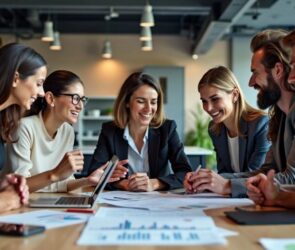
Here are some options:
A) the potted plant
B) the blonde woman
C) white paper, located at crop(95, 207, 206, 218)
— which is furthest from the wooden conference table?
the potted plant

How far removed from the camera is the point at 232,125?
2.78m

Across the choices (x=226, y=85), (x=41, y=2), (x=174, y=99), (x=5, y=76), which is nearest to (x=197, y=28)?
(x=174, y=99)

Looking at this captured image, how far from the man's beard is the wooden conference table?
111 centimetres

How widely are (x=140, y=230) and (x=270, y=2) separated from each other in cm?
751

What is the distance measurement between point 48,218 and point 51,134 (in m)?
1.21

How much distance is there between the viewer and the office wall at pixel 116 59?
1077 centimetres

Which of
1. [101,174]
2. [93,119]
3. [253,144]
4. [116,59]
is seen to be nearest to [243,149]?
[253,144]

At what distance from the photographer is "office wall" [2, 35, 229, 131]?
35.3 ft

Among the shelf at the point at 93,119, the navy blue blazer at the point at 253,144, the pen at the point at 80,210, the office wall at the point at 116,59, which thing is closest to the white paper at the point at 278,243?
the pen at the point at 80,210

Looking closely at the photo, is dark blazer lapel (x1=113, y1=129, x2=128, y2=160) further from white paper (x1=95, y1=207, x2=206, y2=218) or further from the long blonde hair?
white paper (x1=95, y1=207, x2=206, y2=218)

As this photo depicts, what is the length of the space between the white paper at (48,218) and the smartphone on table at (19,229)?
61mm

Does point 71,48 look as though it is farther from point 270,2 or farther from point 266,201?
point 266,201

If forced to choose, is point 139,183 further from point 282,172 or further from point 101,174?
point 282,172

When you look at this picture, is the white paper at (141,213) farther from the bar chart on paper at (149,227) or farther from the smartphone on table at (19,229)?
the smartphone on table at (19,229)
